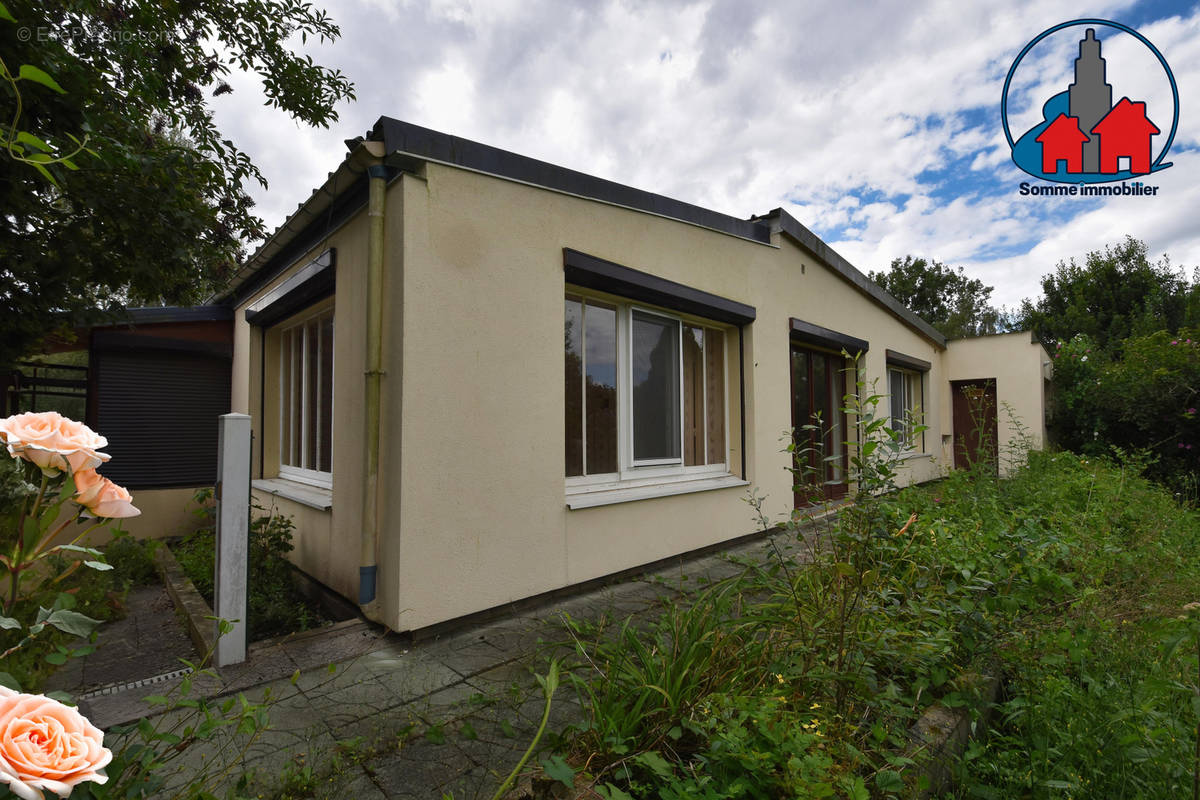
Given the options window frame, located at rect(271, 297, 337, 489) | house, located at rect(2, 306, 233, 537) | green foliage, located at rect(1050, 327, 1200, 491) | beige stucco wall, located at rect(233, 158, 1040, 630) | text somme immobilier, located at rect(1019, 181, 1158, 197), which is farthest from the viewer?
green foliage, located at rect(1050, 327, 1200, 491)

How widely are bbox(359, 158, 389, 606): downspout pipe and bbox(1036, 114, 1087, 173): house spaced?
6735 millimetres

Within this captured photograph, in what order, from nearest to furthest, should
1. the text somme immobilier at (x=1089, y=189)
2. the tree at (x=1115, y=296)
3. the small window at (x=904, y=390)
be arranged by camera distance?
1. the text somme immobilier at (x=1089, y=189)
2. the small window at (x=904, y=390)
3. the tree at (x=1115, y=296)

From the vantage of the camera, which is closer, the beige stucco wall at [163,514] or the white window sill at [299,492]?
the white window sill at [299,492]

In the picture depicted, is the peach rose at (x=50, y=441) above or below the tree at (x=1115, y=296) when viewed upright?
below

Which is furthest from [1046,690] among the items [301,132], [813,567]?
[301,132]

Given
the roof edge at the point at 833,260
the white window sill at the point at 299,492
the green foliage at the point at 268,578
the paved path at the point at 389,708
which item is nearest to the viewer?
the paved path at the point at 389,708

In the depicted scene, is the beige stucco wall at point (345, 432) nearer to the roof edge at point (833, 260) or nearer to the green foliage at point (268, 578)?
the green foliage at point (268, 578)

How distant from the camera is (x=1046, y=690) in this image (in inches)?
82.0

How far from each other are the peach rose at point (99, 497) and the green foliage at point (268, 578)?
8.33 feet

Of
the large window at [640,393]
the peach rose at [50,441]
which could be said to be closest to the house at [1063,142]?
the large window at [640,393]

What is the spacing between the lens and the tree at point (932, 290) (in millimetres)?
29641

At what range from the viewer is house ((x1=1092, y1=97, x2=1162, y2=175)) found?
550 centimetres

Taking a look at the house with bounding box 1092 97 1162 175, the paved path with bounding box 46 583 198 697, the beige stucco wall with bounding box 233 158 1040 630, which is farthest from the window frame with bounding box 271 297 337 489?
the house with bounding box 1092 97 1162 175

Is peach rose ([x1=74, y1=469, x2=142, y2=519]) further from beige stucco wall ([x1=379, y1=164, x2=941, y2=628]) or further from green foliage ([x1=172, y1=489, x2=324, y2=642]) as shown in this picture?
green foliage ([x1=172, y1=489, x2=324, y2=642])
